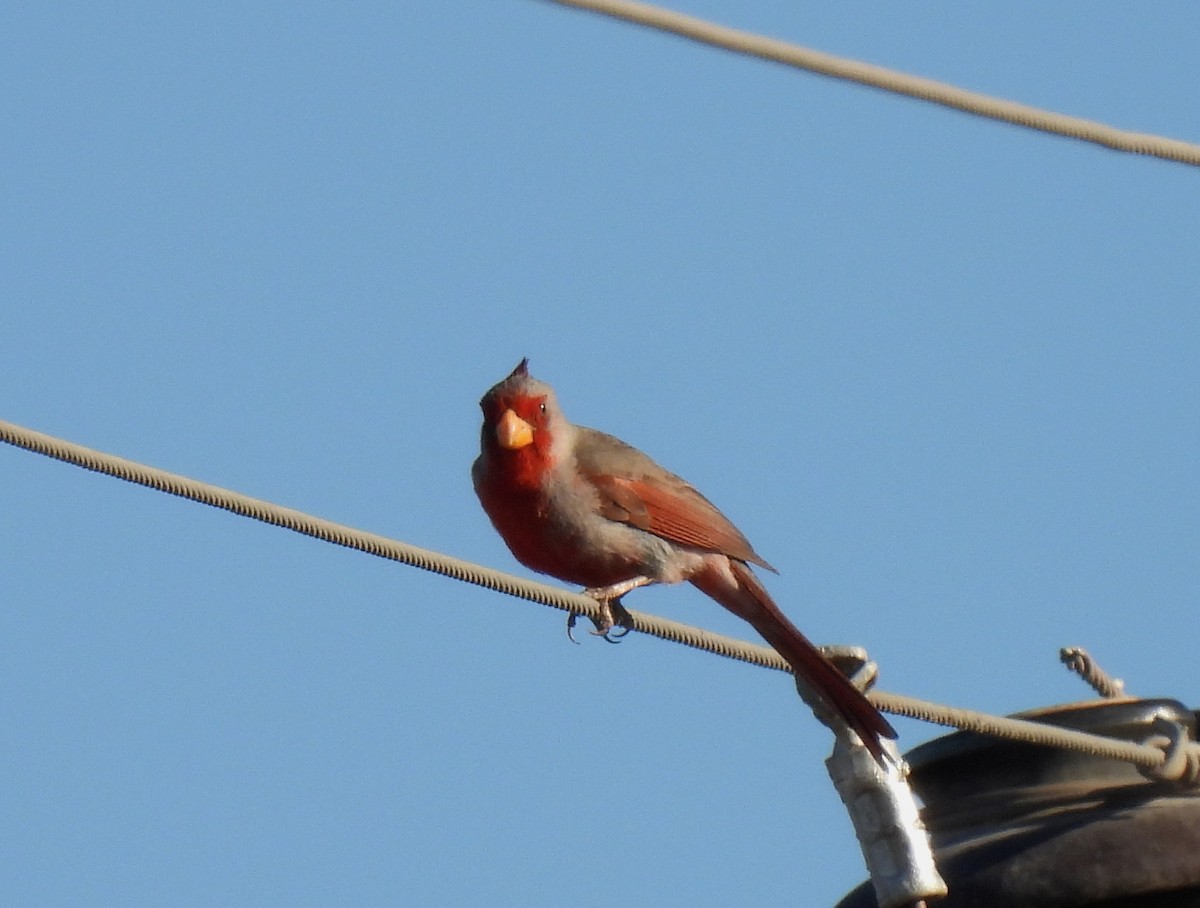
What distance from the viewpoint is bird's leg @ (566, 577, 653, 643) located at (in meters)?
6.48

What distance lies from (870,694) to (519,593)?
932 millimetres

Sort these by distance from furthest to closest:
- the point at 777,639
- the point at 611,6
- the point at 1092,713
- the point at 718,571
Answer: the point at 718,571
the point at 777,639
the point at 1092,713
the point at 611,6

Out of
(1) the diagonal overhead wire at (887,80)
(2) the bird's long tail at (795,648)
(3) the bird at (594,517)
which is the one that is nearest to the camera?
(1) the diagonal overhead wire at (887,80)

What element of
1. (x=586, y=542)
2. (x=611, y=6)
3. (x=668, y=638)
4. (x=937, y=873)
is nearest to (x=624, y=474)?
(x=586, y=542)

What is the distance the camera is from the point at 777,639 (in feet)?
21.7

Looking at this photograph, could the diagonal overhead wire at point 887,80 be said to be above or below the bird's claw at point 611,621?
above

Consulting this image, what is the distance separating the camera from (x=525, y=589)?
16.7 feet

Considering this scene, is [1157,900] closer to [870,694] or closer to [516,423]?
[870,694]

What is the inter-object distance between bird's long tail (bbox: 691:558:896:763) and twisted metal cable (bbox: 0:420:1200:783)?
0.06 meters

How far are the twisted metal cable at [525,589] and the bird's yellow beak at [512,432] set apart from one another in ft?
4.24

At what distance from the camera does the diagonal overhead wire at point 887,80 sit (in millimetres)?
4406

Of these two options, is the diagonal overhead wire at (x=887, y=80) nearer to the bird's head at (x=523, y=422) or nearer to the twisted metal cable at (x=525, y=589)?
the twisted metal cable at (x=525, y=589)

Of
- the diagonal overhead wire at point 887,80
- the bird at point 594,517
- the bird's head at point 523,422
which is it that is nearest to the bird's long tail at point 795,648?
the bird at point 594,517

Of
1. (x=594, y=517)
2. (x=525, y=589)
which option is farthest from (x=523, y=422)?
(x=525, y=589)
